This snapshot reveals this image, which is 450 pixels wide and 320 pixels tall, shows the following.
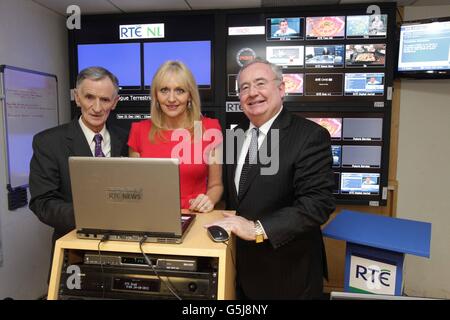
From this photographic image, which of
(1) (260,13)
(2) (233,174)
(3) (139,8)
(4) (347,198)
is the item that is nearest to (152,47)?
(3) (139,8)

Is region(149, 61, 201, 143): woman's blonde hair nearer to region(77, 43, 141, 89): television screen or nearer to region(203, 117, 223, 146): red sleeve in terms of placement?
region(203, 117, 223, 146): red sleeve

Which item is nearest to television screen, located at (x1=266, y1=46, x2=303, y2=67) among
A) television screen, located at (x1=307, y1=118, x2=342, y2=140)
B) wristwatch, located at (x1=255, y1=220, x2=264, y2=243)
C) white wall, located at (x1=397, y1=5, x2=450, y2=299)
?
television screen, located at (x1=307, y1=118, x2=342, y2=140)

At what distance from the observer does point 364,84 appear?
8.65ft

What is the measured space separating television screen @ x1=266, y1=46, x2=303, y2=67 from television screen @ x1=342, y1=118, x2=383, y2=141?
599 mm

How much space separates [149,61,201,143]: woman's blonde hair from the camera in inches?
58.7

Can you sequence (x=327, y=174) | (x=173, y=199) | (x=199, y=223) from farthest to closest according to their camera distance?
(x=327, y=174)
(x=199, y=223)
(x=173, y=199)

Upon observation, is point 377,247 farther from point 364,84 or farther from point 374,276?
point 364,84

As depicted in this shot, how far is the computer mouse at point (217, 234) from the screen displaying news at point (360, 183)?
1.96 meters

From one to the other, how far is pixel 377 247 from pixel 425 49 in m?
1.68

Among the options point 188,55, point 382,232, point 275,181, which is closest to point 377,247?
point 382,232

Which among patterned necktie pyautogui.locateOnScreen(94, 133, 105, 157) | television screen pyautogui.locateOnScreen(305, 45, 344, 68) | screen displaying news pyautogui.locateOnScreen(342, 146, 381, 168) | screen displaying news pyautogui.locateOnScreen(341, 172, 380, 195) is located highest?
television screen pyautogui.locateOnScreen(305, 45, 344, 68)

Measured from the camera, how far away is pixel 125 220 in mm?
951

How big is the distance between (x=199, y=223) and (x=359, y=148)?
6.40 ft
